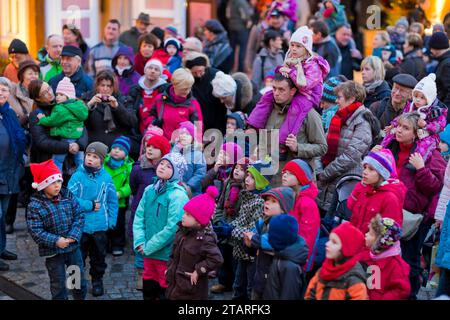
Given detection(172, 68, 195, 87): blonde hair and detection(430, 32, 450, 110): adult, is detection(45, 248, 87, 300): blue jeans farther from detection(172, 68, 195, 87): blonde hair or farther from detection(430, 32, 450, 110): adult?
detection(430, 32, 450, 110): adult

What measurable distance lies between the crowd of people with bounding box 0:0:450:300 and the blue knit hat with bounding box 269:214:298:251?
11mm

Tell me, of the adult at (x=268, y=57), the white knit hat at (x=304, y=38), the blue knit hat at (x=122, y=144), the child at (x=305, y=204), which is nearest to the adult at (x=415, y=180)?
the child at (x=305, y=204)

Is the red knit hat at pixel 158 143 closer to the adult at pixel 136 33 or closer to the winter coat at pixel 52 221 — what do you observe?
the winter coat at pixel 52 221

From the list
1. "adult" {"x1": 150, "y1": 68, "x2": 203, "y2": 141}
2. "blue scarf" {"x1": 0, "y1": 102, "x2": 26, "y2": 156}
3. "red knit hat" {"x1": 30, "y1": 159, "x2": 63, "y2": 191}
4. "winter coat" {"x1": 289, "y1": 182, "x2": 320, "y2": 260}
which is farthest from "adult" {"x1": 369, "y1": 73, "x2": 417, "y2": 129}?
"blue scarf" {"x1": 0, "y1": 102, "x2": 26, "y2": 156}

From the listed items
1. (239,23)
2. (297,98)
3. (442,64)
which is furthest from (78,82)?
(239,23)

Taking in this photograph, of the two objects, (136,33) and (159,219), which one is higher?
(136,33)

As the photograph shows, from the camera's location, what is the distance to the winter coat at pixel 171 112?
8.82 metres

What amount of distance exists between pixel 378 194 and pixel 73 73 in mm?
4612

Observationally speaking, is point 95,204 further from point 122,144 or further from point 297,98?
point 297,98

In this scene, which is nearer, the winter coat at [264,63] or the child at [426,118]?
the child at [426,118]

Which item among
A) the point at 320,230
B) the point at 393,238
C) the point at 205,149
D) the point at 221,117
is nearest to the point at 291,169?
the point at 320,230

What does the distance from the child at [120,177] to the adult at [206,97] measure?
1.41m

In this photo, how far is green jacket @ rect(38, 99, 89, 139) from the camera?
834 cm

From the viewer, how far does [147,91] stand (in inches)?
370
